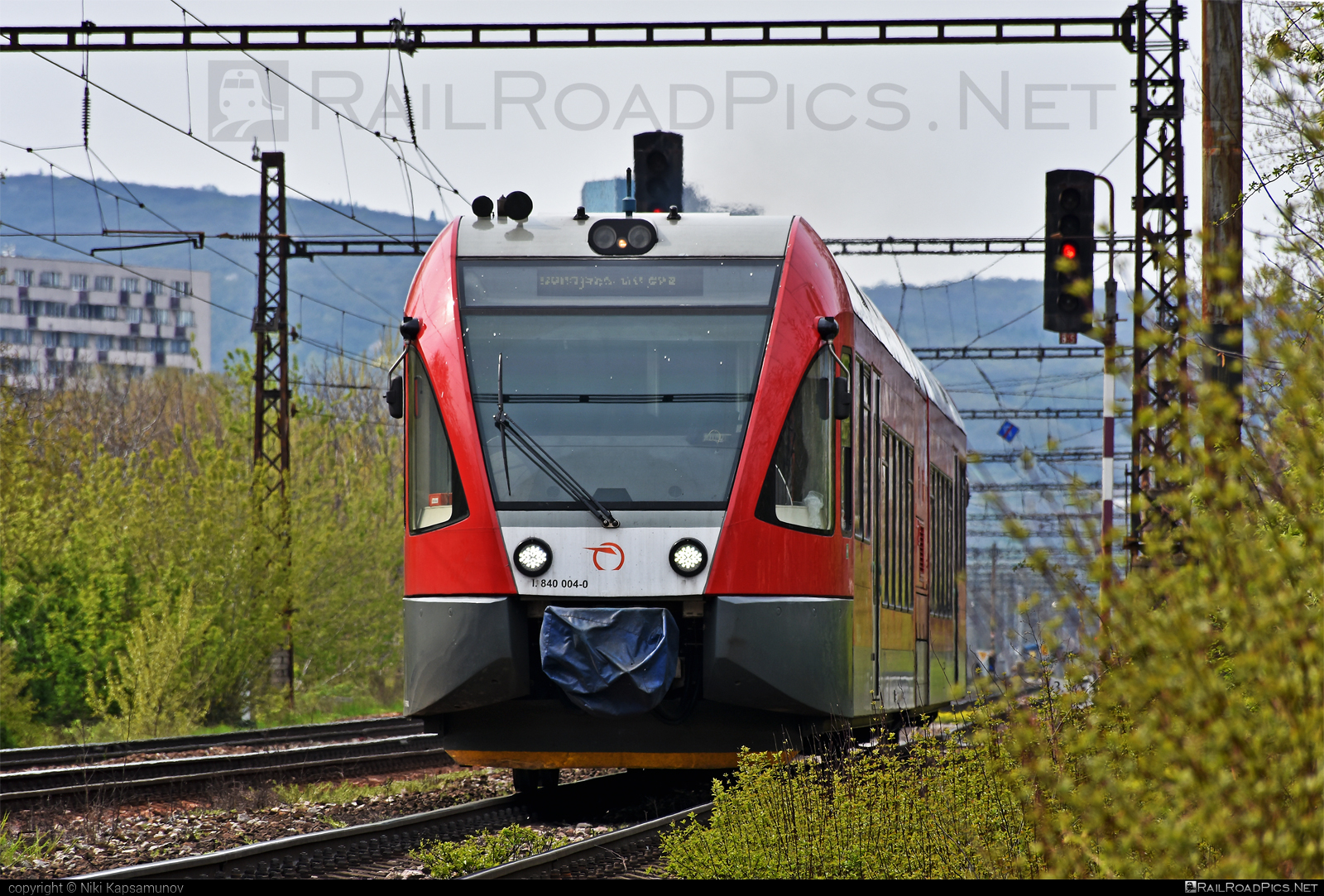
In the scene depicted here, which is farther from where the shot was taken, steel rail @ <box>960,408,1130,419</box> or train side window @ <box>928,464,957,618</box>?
steel rail @ <box>960,408,1130,419</box>

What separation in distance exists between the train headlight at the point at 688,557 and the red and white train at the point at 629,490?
0.03ft

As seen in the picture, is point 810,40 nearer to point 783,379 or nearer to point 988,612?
point 783,379

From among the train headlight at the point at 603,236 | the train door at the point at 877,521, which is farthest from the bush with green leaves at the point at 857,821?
the train headlight at the point at 603,236

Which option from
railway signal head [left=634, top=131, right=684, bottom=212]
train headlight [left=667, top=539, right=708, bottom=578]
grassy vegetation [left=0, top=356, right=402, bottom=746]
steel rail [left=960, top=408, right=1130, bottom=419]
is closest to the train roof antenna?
train headlight [left=667, top=539, right=708, bottom=578]

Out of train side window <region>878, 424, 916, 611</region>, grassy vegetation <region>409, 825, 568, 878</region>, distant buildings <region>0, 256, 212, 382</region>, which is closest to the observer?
grassy vegetation <region>409, 825, 568, 878</region>

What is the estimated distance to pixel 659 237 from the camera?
980 cm

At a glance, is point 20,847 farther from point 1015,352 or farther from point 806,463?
point 1015,352

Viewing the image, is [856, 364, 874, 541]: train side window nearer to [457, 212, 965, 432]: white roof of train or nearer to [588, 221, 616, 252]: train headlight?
[457, 212, 965, 432]: white roof of train

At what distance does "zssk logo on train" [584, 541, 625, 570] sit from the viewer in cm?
893

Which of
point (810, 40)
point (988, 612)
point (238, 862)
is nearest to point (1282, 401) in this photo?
point (988, 612)

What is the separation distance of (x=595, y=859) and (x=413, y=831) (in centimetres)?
171

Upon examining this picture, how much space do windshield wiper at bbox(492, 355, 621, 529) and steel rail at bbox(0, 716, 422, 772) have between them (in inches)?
236

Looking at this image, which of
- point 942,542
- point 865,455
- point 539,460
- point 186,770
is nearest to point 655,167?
point 865,455

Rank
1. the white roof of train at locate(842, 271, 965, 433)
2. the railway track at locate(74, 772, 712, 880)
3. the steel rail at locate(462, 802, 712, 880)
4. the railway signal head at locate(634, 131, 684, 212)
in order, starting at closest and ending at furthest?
the steel rail at locate(462, 802, 712, 880) → the railway track at locate(74, 772, 712, 880) → the white roof of train at locate(842, 271, 965, 433) → the railway signal head at locate(634, 131, 684, 212)
